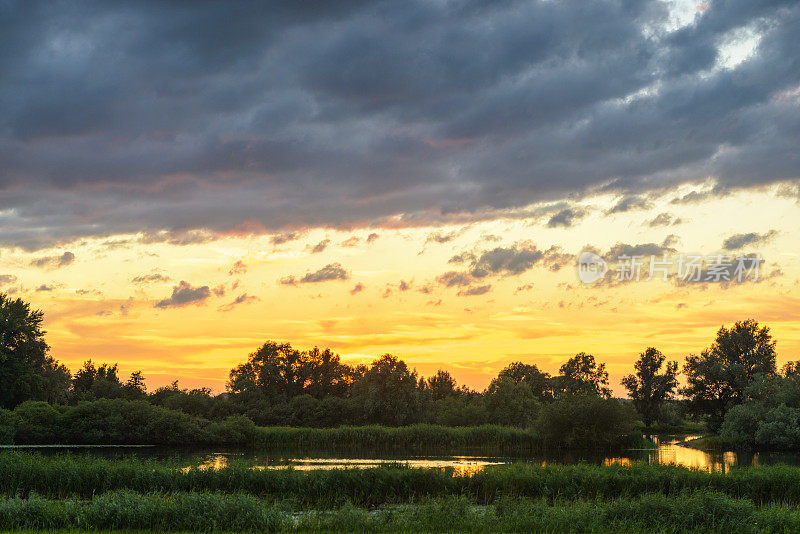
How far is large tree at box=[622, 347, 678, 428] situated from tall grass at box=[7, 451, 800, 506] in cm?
7824

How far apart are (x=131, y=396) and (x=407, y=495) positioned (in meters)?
65.4

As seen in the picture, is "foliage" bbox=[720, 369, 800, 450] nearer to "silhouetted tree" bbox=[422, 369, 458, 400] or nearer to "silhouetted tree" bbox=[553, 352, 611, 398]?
"silhouetted tree" bbox=[553, 352, 611, 398]

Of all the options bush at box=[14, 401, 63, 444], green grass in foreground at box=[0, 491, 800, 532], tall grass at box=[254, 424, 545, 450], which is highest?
green grass in foreground at box=[0, 491, 800, 532]

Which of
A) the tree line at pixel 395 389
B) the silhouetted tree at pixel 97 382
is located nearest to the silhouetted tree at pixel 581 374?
the tree line at pixel 395 389

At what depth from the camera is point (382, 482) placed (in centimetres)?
2819

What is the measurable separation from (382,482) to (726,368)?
67.8 meters

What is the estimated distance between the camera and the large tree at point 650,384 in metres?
103

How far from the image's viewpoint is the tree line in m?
68.2

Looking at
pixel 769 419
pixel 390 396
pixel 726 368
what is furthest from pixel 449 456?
pixel 726 368

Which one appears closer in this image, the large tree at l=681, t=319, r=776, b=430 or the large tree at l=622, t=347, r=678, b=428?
the large tree at l=681, t=319, r=776, b=430

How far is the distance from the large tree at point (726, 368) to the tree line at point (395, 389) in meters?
0.13

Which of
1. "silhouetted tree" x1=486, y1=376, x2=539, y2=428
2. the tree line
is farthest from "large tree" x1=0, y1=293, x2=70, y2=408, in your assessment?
"silhouetted tree" x1=486, y1=376, x2=539, y2=428

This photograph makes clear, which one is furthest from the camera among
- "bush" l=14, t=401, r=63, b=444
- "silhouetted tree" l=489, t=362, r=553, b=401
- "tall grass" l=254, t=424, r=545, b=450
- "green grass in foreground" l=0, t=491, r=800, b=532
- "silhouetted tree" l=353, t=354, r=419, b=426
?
"silhouetted tree" l=489, t=362, r=553, b=401

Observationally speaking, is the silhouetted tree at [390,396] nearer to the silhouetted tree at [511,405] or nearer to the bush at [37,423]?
the silhouetted tree at [511,405]
